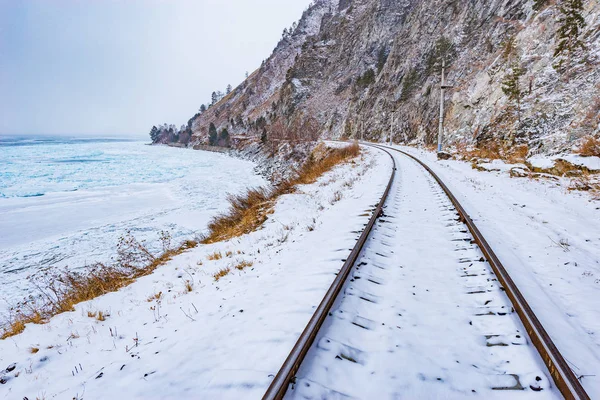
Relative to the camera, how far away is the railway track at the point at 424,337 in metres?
2.05

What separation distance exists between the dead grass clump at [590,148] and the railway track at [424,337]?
8.52 meters

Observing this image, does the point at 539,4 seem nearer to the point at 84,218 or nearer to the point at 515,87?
the point at 515,87

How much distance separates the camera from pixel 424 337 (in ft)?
8.63

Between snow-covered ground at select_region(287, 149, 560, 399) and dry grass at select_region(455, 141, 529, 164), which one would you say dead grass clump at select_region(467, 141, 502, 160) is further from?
snow-covered ground at select_region(287, 149, 560, 399)

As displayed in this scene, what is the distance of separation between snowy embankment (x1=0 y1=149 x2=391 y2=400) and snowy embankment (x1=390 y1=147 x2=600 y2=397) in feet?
7.22

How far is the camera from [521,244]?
482cm

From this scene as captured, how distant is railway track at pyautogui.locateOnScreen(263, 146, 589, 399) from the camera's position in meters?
2.05

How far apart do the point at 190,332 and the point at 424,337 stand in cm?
236

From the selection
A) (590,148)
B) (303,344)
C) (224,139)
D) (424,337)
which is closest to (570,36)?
(590,148)

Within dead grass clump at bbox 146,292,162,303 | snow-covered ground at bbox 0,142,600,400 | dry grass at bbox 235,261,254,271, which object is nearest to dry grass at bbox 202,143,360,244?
snow-covered ground at bbox 0,142,600,400

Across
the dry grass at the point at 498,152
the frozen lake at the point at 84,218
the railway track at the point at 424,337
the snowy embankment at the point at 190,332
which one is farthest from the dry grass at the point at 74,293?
the dry grass at the point at 498,152

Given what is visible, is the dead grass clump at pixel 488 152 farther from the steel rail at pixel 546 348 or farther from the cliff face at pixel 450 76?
the steel rail at pixel 546 348

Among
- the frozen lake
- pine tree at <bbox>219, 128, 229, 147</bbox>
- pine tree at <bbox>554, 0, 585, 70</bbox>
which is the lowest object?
the frozen lake

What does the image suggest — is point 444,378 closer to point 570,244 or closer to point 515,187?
point 570,244
